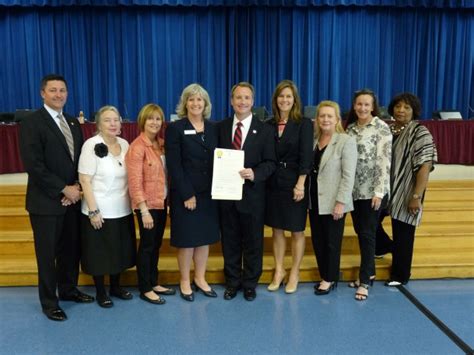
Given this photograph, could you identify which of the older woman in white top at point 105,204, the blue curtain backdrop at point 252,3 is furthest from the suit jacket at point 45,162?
the blue curtain backdrop at point 252,3

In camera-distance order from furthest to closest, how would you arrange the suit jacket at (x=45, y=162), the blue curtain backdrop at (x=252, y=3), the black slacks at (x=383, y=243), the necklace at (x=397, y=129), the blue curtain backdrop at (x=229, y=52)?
the blue curtain backdrop at (x=229, y=52) → the blue curtain backdrop at (x=252, y=3) → the black slacks at (x=383, y=243) → the necklace at (x=397, y=129) → the suit jacket at (x=45, y=162)

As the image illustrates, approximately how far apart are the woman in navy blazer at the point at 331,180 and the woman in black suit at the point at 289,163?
10 cm

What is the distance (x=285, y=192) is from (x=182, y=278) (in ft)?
3.27

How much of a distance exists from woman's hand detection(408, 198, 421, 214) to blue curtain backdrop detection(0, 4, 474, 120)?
723 centimetres

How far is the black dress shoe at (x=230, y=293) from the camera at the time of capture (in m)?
2.91

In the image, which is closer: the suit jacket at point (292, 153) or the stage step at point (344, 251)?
the suit jacket at point (292, 153)

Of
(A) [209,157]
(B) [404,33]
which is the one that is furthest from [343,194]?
(B) [404,33]

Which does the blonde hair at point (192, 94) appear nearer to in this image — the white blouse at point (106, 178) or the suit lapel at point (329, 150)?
the white blouse at point (106, 178)

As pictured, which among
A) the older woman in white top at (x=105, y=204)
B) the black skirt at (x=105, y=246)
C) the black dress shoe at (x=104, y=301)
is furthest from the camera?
the black dress shoe at (x=104, y=301)

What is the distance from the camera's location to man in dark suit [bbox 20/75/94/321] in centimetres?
246

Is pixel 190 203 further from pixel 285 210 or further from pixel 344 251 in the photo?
pixel 344 251

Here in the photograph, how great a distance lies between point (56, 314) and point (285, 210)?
1697 millimetres

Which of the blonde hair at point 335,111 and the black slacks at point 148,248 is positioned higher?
the blonde hair at point 335,111

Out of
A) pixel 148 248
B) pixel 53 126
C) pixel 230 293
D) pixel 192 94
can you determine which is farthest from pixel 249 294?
pixel 53 126
